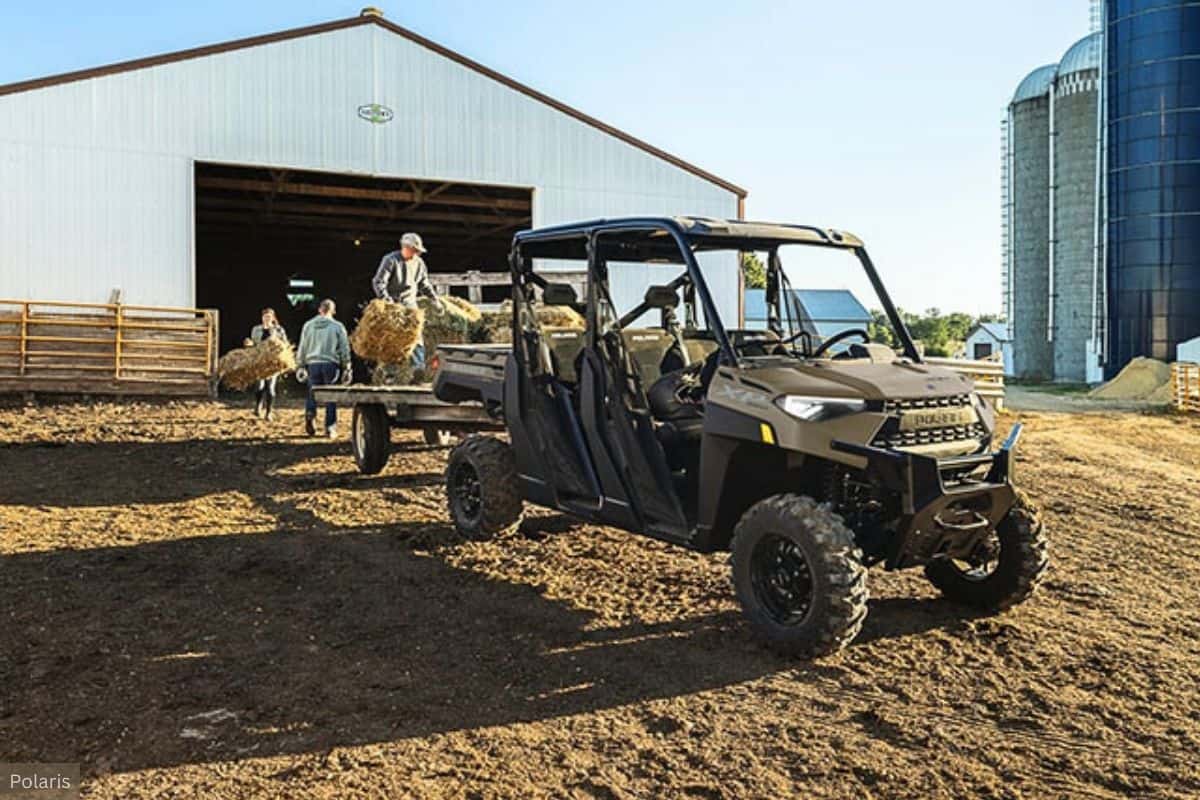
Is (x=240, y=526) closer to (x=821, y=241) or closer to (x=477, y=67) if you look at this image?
(x=821, y=241)

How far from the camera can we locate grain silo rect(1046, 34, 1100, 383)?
131ft

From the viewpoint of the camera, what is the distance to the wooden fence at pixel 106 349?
16.5m

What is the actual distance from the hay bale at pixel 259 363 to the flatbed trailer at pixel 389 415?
4.69m

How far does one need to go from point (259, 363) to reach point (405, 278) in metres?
3.74

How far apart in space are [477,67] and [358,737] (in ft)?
55.0

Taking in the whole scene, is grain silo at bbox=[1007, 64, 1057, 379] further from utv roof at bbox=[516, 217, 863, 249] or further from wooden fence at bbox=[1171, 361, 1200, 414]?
utv roof at bbox=[516, 217, 863, 249]

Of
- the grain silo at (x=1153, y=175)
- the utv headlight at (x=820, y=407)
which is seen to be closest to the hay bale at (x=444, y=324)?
the utv headlight at (x=820, y=407)

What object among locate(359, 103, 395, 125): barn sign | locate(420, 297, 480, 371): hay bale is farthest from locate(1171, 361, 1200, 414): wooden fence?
locate(359, 103, 395, 125): barn sign

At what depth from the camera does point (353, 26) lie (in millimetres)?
18031

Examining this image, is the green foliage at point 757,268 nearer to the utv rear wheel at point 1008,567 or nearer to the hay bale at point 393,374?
the utv rear wheel at point 1008,567

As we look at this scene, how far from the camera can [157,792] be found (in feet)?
11.6

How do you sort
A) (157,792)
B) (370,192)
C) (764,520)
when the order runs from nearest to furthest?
(157,792) < (764,520) < (370,192)

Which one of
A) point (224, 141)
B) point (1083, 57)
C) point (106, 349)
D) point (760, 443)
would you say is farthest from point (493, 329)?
point (1083, 57)

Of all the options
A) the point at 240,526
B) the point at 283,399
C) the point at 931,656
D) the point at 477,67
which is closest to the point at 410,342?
the point at 240,526
